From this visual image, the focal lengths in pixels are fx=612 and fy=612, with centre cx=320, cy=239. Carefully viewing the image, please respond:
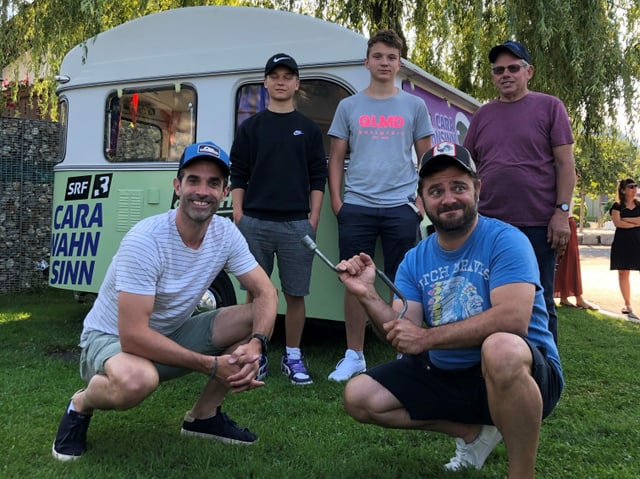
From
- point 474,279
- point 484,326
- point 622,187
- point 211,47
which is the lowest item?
point 484,326

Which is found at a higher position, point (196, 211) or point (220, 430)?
point (196, 211)

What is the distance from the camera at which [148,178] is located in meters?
4.84

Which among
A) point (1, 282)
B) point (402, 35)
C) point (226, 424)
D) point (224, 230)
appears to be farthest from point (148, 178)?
point (402, 35)

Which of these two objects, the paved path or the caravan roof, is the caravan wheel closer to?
the caravan roof

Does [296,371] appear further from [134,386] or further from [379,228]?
[134,386]

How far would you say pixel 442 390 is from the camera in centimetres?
247

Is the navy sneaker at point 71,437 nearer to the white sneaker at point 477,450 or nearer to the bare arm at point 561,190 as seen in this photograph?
the white sneaker at point 477,450

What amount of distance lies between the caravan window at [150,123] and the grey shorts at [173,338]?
7.21 feet

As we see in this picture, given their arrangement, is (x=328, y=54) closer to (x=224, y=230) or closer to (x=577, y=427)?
(x=224, y=230)

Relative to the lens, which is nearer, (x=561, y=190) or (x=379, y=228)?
(x=561, y=190)

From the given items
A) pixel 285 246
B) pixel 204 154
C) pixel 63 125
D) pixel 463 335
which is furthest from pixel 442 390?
pixel 63 125

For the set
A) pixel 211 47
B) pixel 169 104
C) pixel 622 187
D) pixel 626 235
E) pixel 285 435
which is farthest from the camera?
pixel 622 187

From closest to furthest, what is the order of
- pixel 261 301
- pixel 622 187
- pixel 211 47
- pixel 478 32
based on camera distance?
pixel 261 301 → pixel 211 47 → pixel 478 32 → pixel 622 187

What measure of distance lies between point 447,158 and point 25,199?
696 cm
